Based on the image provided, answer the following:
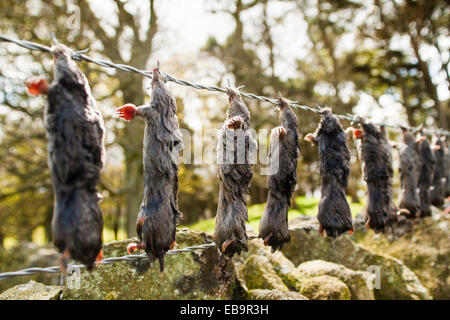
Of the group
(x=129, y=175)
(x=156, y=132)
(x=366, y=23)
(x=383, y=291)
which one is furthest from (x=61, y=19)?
(x=366, y=23)

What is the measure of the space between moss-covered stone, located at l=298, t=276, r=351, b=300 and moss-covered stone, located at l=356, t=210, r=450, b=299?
2.99 m

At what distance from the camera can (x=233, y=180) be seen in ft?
11.5

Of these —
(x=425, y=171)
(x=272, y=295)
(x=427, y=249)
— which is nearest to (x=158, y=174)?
(x=272, y=295)

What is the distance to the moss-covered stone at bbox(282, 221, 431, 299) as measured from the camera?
653 centimetres

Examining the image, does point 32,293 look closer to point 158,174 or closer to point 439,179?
point 158,174

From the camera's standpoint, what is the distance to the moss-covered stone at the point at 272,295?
4.90m

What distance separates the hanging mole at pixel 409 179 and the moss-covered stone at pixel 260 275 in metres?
2.45

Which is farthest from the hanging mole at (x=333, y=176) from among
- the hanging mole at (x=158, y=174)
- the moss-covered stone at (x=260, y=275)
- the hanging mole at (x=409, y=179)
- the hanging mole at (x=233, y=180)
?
the hanging mole at (x=409, y=179)

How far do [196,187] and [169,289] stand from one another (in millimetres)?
11116

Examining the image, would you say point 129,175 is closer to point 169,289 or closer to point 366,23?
point 169,289

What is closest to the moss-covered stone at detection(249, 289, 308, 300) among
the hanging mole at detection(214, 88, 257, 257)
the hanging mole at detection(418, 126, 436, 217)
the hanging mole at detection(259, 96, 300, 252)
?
the hanging mole at detection(259, 96, 300, 252)

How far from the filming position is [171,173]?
3.01 metres

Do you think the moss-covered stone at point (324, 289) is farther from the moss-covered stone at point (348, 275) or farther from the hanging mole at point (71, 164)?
the hanging mole at point (71, 164)

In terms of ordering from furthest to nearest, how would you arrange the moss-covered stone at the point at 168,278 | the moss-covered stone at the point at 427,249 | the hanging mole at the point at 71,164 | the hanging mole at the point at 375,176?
1. the moss-covered stone at the point at 427,249
2. the hanging mole at the point at 375,176
3. the moss-covered stone at the point at 168,278
4. the hanging mole at the point at 71,164
